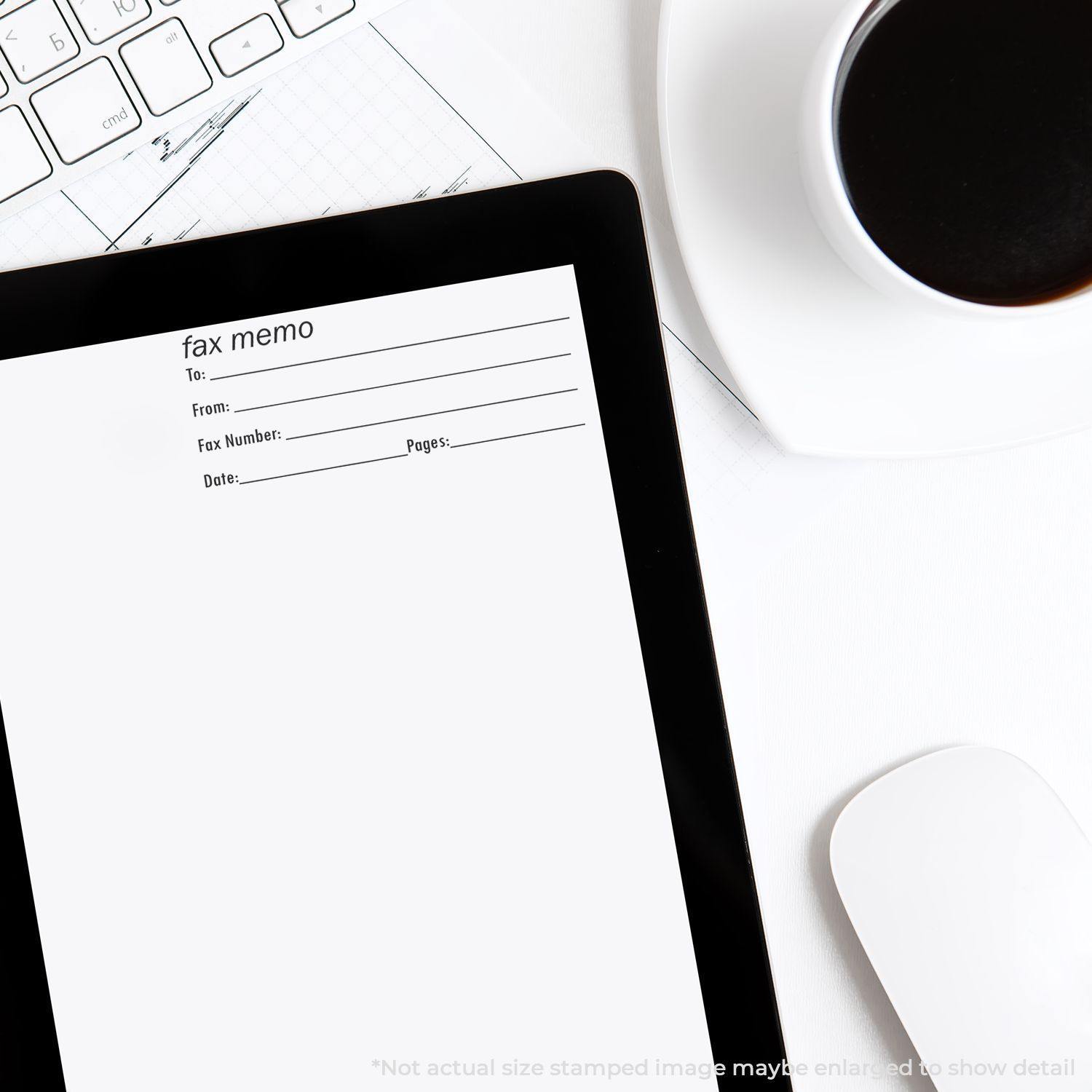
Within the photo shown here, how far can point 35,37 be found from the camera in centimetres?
39

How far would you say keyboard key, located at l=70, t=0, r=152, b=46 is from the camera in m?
0.39

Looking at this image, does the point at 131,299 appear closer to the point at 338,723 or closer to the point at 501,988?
the point at 338,723

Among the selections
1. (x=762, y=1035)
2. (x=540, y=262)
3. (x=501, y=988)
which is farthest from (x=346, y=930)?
(x=540, y=262)

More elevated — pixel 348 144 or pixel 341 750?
pixel 348 144

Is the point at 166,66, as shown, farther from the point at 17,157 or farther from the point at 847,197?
the point at 847,197

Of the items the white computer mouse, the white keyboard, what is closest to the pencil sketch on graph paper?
the white keyboard

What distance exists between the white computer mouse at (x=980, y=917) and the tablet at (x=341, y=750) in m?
0.07

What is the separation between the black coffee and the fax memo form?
0.48 feet

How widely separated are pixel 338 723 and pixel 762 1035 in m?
0.21

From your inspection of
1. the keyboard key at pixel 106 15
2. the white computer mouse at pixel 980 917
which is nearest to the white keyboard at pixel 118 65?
the keyboard key at pixel 106 15

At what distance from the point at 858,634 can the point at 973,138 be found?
213 mm

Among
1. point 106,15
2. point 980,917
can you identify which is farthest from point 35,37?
point 980,917

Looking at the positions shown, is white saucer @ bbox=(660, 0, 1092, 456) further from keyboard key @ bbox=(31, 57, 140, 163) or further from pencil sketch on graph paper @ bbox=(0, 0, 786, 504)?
keyboard key @ bbox=(31, 57, 140, 163)

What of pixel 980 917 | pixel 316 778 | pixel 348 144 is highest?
pixel 348 144
